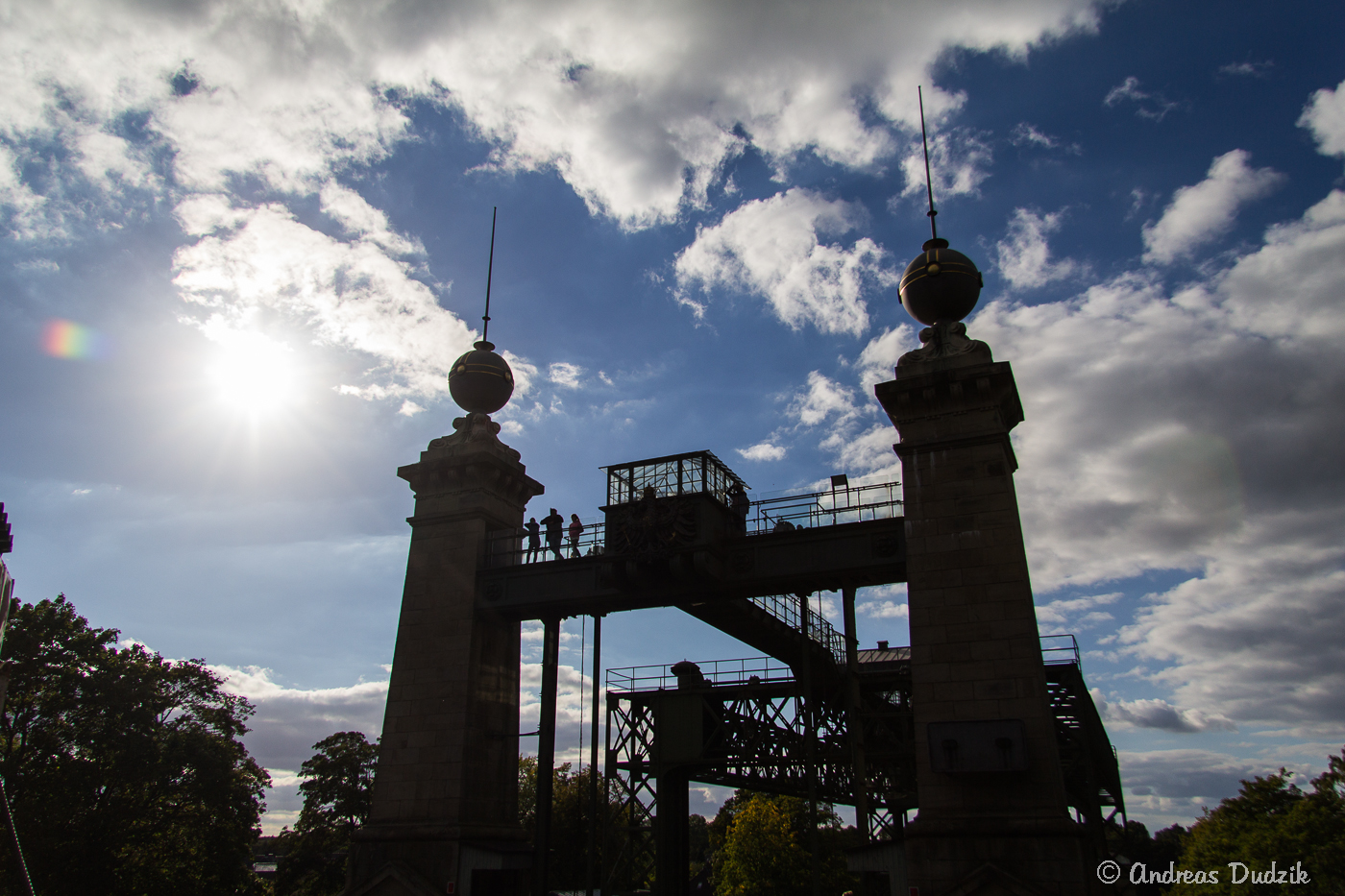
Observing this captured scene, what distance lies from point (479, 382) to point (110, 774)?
950 inches

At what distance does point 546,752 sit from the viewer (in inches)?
1035

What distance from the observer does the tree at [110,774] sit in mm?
35312

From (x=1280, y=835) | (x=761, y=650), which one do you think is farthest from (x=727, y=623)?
(x=1280, y=835)

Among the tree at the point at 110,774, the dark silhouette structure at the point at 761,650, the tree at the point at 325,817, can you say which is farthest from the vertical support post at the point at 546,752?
the tree at the point at 325,817

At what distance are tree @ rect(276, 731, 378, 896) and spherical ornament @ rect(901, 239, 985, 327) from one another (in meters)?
44.5

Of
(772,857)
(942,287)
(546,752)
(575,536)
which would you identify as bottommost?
(772,857)

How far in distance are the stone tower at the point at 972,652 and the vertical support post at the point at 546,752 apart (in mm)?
11126

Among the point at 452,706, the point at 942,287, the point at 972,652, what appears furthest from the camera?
the point at 452,706

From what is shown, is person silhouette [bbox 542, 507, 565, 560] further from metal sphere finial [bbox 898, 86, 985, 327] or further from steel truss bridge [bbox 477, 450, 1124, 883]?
metal sphere finial [bbox 898, 86, 985, 327]

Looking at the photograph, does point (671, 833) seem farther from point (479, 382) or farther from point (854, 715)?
point (479, 382)

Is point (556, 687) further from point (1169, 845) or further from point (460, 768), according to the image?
point (1169, 845)

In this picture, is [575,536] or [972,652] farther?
[575,536]

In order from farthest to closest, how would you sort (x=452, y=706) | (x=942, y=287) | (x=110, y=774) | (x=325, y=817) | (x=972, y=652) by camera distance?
1. (x=325, y=817)
2. (x=110, y=774)
3. (x=452, y=706)
4. (x=942, y=287)
5. (x=972, y=652)

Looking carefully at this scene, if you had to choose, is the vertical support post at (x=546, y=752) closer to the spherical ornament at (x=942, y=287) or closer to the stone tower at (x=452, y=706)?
the stone tower at (x=452, y=706)
